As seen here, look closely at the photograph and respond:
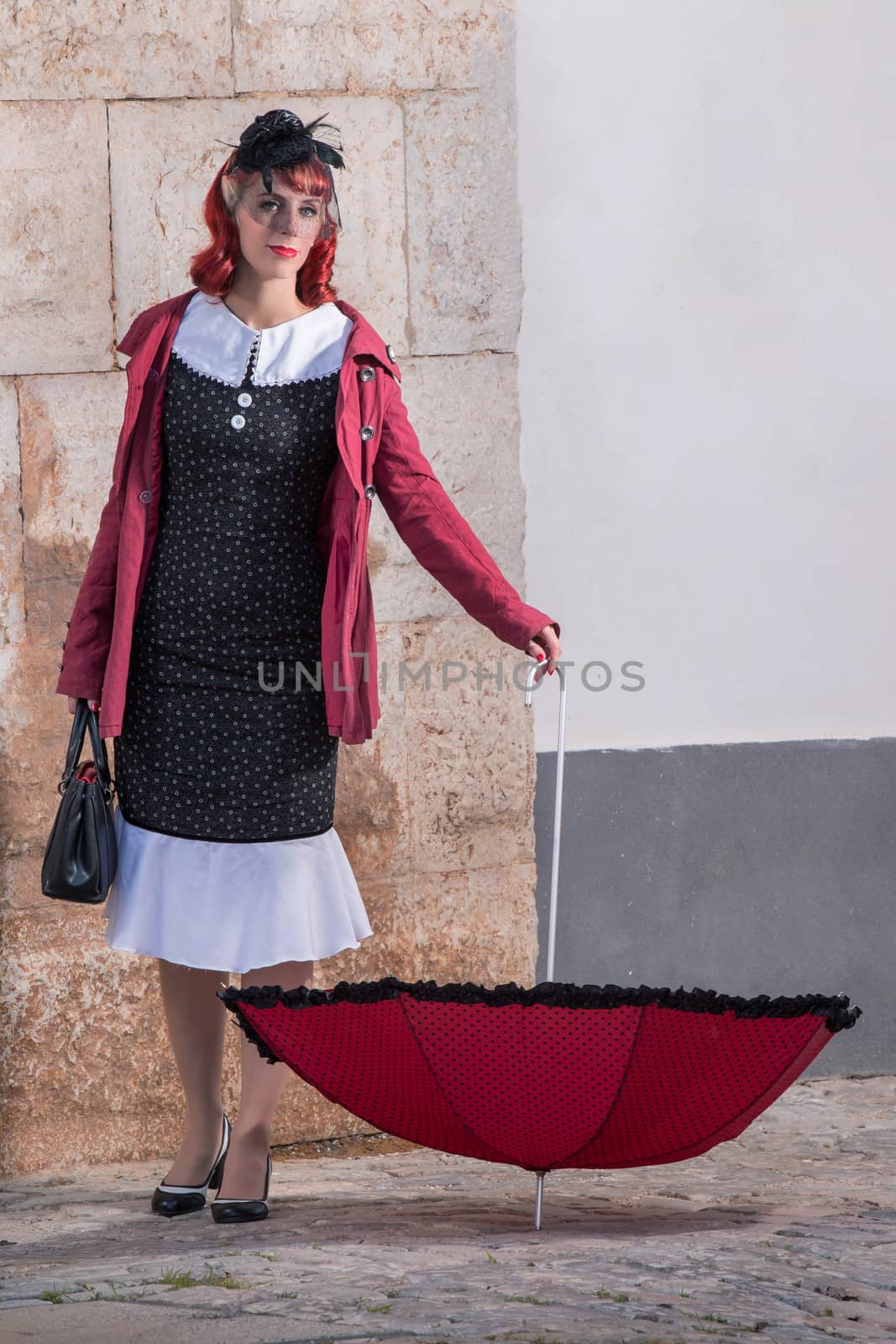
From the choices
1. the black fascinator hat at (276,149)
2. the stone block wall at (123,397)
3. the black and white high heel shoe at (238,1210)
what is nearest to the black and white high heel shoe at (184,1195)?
the black and white high heel shoe at (238,1210)

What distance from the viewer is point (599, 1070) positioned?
93.5 inches

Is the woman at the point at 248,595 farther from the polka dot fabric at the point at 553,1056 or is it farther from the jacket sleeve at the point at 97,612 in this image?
the polka dot fabric at the point at 553,1056

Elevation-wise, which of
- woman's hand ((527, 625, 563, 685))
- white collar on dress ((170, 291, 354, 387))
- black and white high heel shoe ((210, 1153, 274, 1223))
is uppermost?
white collar on dress ((170, 291, 354, 387))

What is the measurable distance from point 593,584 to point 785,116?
1269mm

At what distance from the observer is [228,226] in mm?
2885

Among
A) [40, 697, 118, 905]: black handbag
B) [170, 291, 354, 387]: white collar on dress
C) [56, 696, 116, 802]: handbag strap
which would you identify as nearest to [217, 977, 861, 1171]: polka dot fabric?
[40, 697, 118, 905]: black handbag

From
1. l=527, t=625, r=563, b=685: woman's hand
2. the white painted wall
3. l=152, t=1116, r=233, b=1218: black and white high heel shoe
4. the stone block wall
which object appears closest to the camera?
l=527, t=625, r=563, b=685: woman's hand

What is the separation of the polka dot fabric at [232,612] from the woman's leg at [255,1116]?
0.86 feet

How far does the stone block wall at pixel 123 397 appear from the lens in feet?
11.2

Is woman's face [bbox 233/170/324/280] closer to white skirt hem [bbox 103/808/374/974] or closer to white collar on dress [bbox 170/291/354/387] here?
→ white collar on dress [bbox 170/291/354/387]

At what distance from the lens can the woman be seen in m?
2.83

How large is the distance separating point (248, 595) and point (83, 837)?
1.80 feet

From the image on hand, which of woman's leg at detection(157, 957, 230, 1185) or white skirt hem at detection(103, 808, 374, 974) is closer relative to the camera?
white skirt hem at detection(103, 808, 374, 974)

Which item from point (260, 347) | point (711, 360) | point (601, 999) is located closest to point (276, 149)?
point (260, 347)
